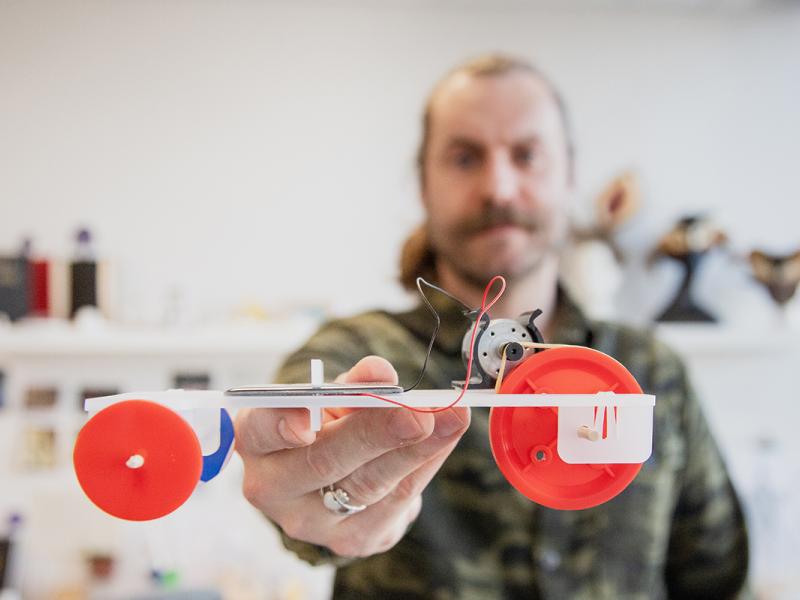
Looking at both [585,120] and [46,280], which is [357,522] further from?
[585,120]

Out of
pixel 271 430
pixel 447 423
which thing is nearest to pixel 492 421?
pixel 447 423

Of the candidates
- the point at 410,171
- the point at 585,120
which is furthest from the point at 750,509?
the point at 410,171

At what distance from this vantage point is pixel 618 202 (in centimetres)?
193

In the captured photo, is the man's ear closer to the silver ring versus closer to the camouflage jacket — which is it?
Result: the camouflage jacket

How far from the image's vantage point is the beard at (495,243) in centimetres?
97

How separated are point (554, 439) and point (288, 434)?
168mm

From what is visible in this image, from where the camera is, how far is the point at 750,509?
1.86m

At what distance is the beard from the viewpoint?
97 centimetres

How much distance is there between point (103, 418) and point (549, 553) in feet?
2.27

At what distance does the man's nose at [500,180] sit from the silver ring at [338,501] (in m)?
0.52

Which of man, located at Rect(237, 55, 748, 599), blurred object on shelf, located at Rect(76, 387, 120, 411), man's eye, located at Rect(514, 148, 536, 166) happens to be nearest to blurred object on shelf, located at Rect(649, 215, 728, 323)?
man, located at Rect(237, 55, 748, 599)

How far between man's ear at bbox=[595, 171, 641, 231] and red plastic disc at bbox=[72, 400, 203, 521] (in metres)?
1.68

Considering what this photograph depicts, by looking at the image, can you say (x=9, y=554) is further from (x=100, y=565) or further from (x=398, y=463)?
(x=398, y=463)

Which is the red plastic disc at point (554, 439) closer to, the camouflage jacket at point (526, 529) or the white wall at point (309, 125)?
the camouflage jacket at point (526, 529)
